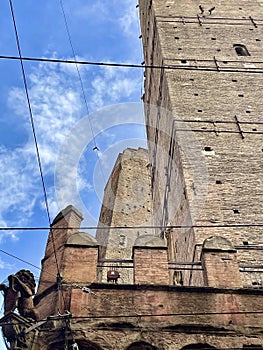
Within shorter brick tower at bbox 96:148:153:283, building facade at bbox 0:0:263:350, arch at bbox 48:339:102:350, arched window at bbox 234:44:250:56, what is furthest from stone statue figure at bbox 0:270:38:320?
shorter brick tower at bbox 96:148:153:283

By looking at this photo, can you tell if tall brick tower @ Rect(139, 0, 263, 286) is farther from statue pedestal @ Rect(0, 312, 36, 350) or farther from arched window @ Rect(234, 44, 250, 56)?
statue pedestal @ Rect(0, 312, 36, 350)

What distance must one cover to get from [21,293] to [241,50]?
10.2 m

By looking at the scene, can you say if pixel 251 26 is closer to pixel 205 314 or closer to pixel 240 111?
pixel 240 111

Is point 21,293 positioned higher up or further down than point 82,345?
higher up

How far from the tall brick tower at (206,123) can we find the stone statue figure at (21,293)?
2.35 metres

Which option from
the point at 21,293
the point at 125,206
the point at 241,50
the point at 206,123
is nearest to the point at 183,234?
the point at 206,123

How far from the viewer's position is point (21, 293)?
208 inches

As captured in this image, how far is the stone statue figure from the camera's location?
203 inches

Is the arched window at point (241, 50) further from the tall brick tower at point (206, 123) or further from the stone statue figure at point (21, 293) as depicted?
the stone statue figure at point (21, 293)

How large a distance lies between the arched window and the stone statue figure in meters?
9.77

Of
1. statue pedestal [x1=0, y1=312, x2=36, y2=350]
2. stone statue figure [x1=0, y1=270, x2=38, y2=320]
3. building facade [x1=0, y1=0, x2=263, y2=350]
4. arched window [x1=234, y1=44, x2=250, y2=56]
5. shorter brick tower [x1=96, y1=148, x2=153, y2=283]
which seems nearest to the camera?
statue pedestal [x1=0, y1=312, x2=36, y2=350]

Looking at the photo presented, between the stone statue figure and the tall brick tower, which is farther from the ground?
the tall brick tower

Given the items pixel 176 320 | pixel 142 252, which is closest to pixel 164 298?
pixel 176 320

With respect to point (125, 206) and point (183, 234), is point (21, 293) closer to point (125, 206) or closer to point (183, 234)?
point (183, 234)
